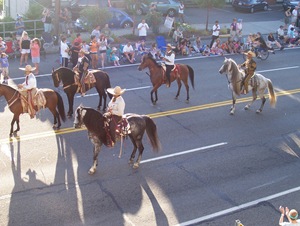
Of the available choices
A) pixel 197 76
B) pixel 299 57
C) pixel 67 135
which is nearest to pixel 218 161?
pixel 67 135

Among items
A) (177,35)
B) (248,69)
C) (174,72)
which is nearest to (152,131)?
(174,72)

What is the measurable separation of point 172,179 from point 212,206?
63.2 inches

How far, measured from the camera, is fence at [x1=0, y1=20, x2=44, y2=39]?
83.0 ft

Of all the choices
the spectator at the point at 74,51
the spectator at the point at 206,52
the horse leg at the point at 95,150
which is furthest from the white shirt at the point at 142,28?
the horse leg at the point at 95,150

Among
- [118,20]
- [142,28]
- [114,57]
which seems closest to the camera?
[114,57]

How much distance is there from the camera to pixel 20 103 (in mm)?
14195

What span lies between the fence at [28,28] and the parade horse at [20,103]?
11.6m

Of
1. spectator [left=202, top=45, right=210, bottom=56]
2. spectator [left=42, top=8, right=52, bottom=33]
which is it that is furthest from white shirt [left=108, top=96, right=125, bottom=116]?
→ spectator [left=42, top=8, right=52, bottom=33]

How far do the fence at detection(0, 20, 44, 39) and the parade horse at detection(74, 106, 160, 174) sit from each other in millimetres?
14934

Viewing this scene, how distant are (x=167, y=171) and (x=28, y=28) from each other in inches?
681

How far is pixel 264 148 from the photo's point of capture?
48.1ft

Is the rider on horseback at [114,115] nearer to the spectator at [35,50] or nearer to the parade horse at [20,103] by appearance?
the parade horse at [20,103]

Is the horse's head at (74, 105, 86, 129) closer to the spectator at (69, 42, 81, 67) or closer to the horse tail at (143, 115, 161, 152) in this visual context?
the horse tail at (143, 115, 161, 152)

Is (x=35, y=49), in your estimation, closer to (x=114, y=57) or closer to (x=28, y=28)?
(x=114, y=57)
